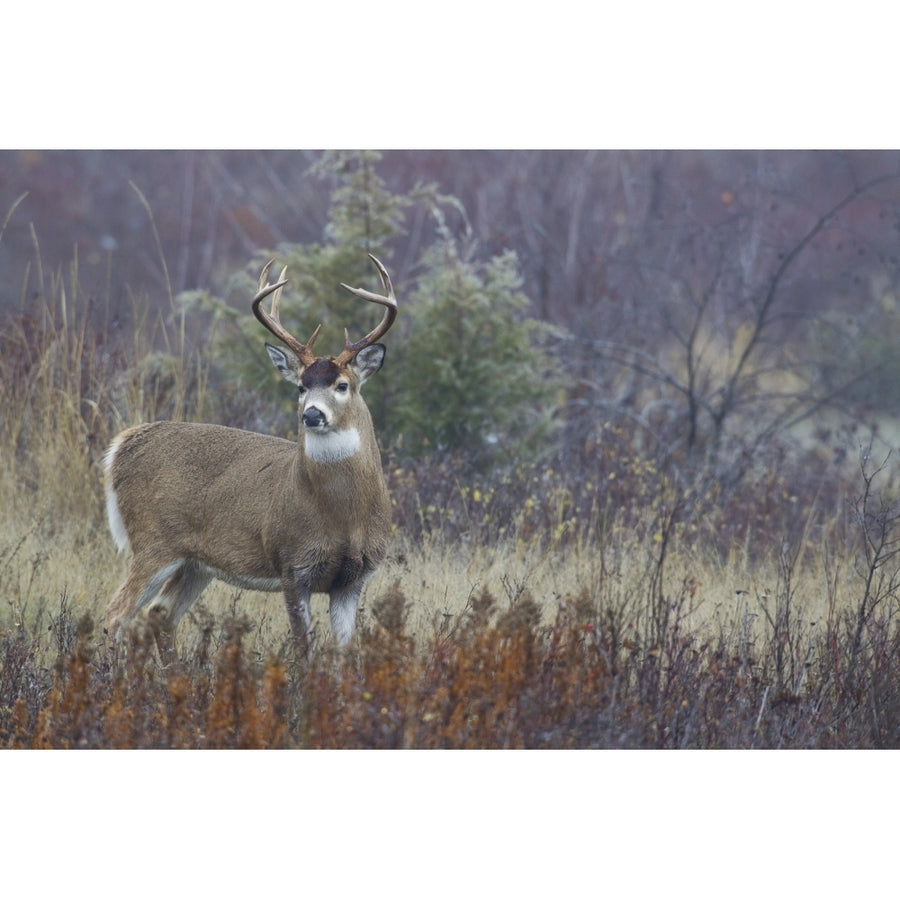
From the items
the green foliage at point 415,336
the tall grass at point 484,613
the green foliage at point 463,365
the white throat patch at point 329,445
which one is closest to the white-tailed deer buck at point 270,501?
the white throat patch at point 329,445

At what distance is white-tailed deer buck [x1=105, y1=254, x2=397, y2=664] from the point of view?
6.43 m

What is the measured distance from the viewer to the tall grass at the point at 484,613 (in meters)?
5.57

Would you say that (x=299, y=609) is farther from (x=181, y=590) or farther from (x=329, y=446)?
(x=181, y=590)

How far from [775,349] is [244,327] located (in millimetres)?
7009

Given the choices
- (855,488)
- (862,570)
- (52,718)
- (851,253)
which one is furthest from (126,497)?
(851,253)

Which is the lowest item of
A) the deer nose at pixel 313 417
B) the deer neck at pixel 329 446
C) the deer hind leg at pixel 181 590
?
the deer hind leg at pixel 181 590

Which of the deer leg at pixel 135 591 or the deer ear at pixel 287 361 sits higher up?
the deer ear at pixel 287 361

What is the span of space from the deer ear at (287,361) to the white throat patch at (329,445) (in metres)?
0.29

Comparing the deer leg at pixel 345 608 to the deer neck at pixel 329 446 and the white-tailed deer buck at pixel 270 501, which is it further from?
the deer neck at pixel 329 446

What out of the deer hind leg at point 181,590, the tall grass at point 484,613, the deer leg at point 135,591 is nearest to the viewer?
the tall grass at point 484,613

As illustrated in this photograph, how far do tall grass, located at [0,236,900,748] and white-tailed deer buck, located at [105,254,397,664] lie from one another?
27 cm

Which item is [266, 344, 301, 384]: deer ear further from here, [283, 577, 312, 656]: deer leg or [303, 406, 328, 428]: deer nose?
[283, 577, 312, 656]: deer leg

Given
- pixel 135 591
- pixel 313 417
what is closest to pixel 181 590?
pixel 135 591

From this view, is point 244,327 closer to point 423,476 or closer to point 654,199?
point 423,476
